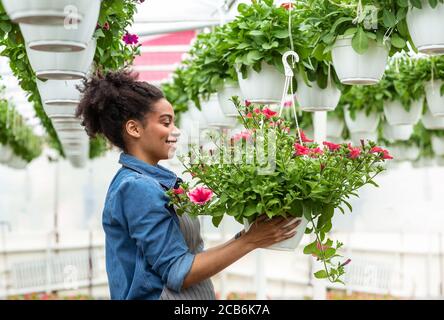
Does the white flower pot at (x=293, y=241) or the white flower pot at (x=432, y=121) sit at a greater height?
the white flower pot at (x=432, y=121)

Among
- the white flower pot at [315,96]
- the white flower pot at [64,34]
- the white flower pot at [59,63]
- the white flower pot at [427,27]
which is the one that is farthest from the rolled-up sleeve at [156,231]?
the white flower pot at [315,96]

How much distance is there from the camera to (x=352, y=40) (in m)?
2.53

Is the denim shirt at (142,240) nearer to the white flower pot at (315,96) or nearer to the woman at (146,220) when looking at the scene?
the woman at (146,220)

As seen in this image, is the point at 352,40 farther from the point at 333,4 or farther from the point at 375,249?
the point at 375,249

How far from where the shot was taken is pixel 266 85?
9.73 ft

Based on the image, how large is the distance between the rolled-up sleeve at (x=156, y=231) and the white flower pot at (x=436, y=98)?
2.28 meters

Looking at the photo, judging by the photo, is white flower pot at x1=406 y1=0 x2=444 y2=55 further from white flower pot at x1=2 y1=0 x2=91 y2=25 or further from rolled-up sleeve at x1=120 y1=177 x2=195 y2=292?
white flower pot at x1=2 y1=0 x2=91 y2=25

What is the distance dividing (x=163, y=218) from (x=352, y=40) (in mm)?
1006

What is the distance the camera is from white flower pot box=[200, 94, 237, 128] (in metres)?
4.18

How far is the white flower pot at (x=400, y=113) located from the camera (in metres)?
4.31

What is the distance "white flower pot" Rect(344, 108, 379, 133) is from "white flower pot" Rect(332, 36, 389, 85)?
7.31 feet

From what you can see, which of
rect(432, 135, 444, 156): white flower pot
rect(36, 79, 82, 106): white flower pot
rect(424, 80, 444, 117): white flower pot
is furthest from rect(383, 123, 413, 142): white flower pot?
rect(36, 79, 82, 106): white flower pot
